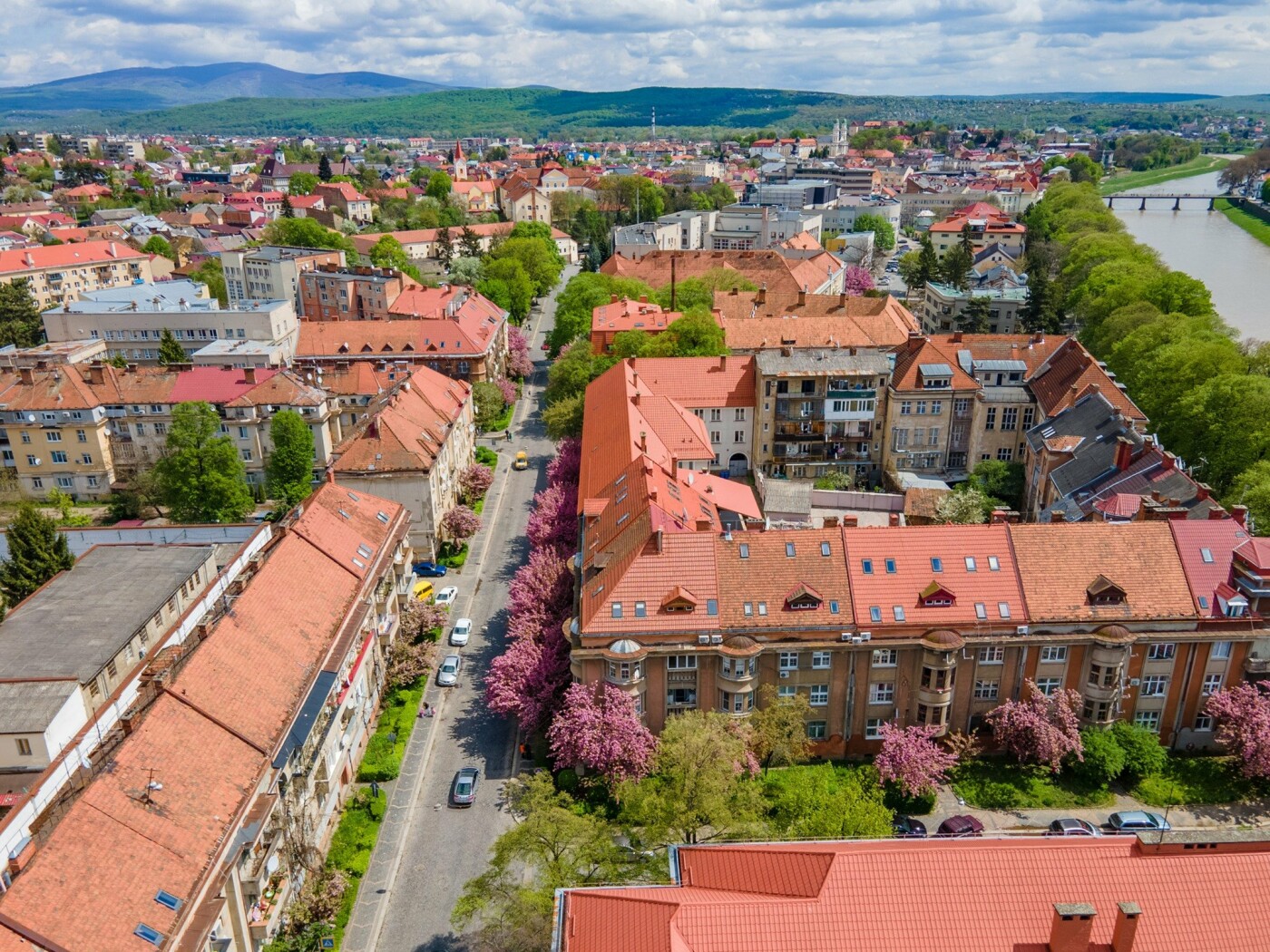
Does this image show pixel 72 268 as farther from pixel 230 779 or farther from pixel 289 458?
pixel 230 779

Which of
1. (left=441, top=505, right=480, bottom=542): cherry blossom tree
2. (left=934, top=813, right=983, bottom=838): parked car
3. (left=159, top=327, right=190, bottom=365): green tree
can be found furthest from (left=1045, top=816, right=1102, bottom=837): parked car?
(left=159, top=327, right=190, bottom=365): green tree

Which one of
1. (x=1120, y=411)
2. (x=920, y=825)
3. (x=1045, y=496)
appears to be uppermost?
(x=1120, y=411)

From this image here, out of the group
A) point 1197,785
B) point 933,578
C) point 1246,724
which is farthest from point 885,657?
point 1246,724

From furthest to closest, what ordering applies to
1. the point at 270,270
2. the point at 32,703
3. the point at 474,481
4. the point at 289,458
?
the point at 270,270
the point at 474,481
the point at 289,458
the point at 32,703

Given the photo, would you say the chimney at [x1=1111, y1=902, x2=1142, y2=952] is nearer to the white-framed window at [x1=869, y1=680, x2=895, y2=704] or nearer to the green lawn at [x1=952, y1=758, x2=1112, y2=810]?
the green lawn at [x1=952, y1=758, x2=1112, y2=810]

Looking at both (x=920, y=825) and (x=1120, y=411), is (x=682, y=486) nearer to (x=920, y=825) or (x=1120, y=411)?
(x=920, y=825)

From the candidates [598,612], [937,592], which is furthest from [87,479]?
[937,592]
